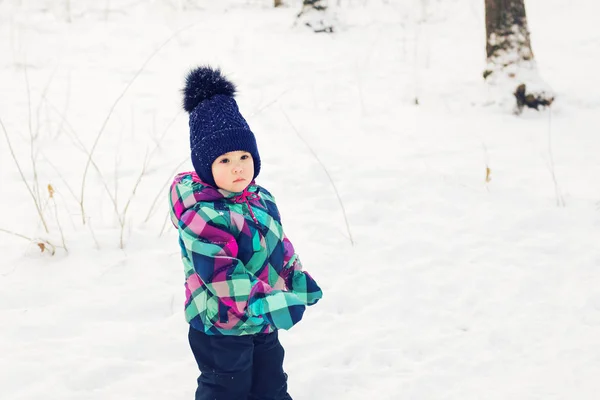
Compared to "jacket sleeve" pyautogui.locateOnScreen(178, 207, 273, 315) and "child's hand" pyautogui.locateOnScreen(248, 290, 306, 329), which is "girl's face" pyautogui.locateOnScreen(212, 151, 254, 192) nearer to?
"jacket sleeve" pyautogui.locateOnScreen(178, 207, 273, 315)

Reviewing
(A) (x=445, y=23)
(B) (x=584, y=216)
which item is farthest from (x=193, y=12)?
(B) (x=584, y=216)

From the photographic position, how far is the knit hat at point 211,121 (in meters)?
1.86

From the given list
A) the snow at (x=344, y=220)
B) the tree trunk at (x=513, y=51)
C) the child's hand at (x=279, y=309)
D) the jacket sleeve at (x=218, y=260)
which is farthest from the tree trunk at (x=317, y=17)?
the child's hand at (x=279, y=309)

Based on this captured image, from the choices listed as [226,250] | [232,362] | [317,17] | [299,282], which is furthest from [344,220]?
[317,17]

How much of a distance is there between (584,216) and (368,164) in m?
1.47

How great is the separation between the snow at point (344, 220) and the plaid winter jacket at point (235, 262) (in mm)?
692

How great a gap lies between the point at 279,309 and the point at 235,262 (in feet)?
0.63

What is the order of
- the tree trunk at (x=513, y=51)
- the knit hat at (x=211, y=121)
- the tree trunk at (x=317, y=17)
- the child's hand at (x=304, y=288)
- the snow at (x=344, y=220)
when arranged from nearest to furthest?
the knit hat at (x=211, y=121) → the child's hand at (x=304, y=288) → the snow at (x=344, y=220) → the tree trunk at (x=513, y=51) → the tree trunk at (x=317, y=17)

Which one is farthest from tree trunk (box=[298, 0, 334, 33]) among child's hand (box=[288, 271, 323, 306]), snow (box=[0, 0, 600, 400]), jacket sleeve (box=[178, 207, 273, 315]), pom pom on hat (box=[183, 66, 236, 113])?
jacket sleeve (box=[178, 207, 273, 315])

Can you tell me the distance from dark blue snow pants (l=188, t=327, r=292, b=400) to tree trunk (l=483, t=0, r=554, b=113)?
397 cm

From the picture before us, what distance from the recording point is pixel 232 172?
6.10ft

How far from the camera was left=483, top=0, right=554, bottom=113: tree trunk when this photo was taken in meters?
5.25

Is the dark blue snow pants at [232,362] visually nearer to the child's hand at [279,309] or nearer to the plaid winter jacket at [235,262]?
the plaid winter jacket at [235,262]

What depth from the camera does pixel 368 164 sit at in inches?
174
